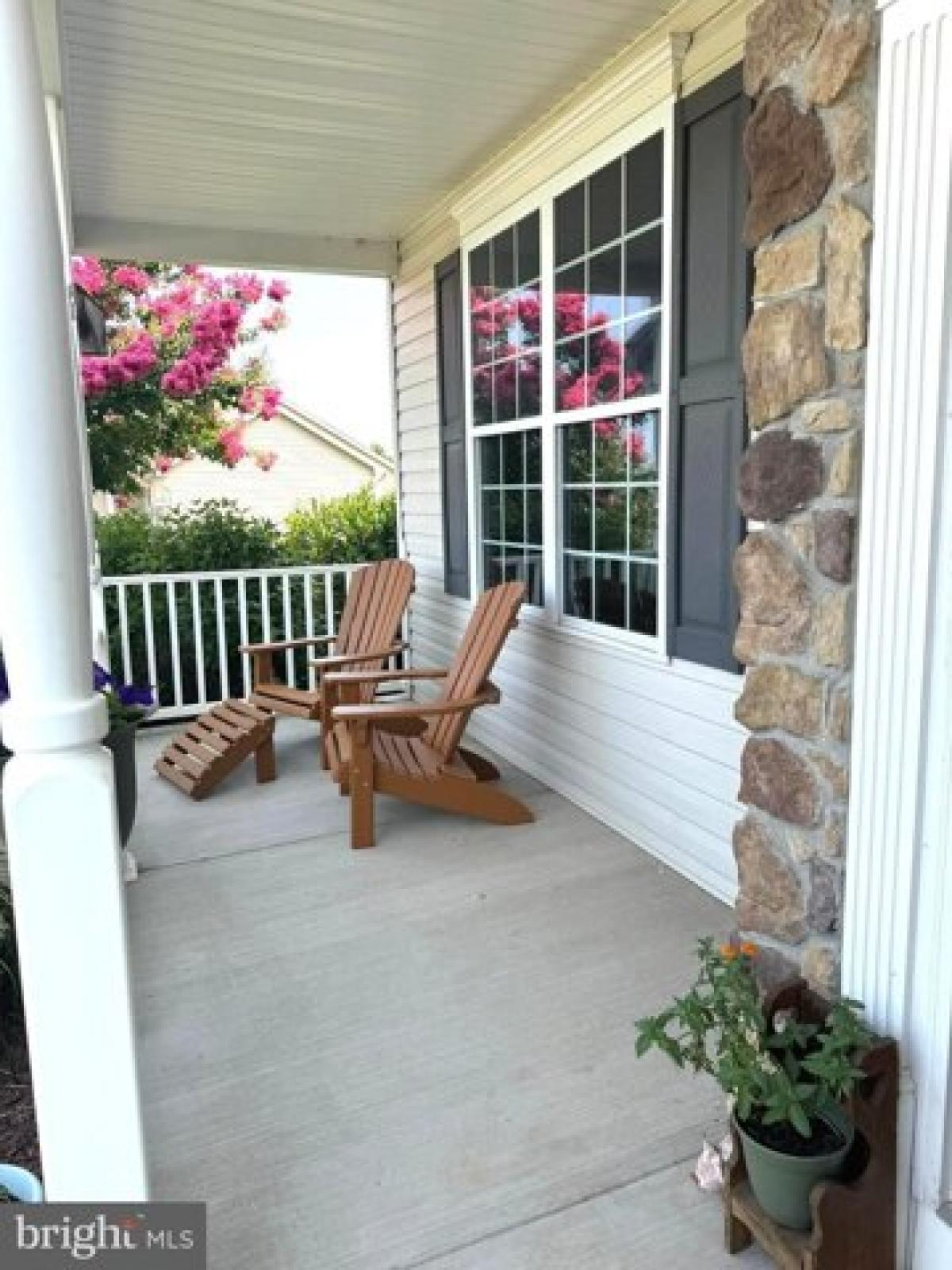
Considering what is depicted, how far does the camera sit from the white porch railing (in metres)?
5.37

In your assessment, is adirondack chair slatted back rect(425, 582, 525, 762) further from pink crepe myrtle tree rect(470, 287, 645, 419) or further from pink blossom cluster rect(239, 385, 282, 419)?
pink blossom cluster rect(239, 385, 282, 419)

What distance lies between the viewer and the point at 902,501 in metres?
1.32

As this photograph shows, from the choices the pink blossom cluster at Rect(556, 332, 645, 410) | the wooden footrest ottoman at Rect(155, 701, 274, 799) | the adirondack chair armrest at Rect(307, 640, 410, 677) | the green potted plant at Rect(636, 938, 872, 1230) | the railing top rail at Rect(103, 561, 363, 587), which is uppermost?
the pink blossom cluster at Rect(556, 332, 645, 410)

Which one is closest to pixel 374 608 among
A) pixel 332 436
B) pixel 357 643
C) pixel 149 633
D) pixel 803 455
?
pixel 357 643

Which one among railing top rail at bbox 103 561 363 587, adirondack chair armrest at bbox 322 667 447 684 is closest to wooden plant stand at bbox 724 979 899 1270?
adirondack chair armrest at bbox 322 667 447 684

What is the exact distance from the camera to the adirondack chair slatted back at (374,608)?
4.61 metres

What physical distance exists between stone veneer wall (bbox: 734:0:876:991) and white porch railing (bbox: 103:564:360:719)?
3907 mm

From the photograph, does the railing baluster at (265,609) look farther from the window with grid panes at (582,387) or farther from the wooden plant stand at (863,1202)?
the wooden plant stand at (863,1202)

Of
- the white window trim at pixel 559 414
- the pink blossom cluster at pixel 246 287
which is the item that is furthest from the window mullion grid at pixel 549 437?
the pink blossom cluster at pixel 246 287

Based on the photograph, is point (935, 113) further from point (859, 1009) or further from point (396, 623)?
point (396, 623)

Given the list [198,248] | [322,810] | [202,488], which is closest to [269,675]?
[322,810]

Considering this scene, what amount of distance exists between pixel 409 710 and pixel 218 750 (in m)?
1.19

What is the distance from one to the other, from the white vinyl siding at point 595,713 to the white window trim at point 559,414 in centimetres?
6

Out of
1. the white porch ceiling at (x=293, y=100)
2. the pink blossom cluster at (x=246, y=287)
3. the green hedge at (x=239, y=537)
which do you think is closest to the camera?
the white porch ceiling at (x=293, y=100)
